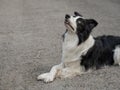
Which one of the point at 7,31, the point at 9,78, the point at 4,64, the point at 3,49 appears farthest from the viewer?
the point at 7,31

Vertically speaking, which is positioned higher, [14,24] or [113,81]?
[14,24]

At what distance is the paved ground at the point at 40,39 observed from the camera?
10.6 ft

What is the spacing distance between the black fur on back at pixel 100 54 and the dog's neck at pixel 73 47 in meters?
0.07

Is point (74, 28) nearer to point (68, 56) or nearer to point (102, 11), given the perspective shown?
point (68, 56)

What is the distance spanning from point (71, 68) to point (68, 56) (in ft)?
0.50

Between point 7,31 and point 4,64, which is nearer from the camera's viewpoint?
point 4,64

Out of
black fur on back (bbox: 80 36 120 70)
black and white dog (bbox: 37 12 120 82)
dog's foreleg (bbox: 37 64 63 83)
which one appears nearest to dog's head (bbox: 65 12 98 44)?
black and white dog (bbox: 37 12 120 82)

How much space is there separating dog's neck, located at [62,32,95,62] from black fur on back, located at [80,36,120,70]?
7cm

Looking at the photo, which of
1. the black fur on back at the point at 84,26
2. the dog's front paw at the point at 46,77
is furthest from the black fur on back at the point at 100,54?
the dog's front paw at the point at 46,77

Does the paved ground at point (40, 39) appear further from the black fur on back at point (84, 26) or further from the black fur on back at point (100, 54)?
the black fur on back at point (84, 26)

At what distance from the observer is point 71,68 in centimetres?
338

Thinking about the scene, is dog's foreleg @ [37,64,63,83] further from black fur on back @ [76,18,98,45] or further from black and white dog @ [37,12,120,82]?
black fur on back @ [76,18,98,45]

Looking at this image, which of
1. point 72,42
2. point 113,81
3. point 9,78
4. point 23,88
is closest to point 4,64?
point 9,78

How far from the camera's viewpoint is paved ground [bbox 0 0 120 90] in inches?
127
